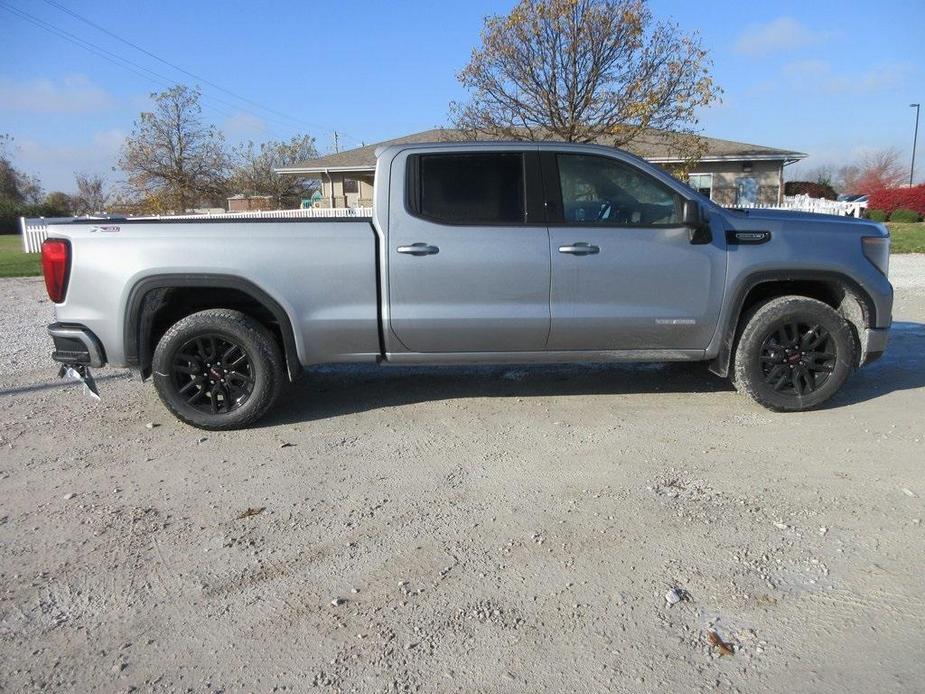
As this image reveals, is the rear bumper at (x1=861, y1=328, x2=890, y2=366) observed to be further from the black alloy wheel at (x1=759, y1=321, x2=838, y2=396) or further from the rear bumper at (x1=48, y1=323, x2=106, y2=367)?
the rear bumper at (x1=48, y1=323, x2=106, y2=367)

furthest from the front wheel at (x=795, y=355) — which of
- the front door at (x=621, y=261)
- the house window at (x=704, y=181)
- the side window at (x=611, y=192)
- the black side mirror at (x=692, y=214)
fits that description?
the house window at (x=704, y=181)

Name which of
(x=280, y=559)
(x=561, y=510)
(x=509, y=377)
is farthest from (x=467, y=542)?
(x=509, y=377)

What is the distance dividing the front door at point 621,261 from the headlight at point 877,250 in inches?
43.9

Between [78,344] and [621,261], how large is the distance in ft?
12.5

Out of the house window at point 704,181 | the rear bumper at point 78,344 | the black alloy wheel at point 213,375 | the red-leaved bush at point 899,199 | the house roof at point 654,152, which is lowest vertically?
the black alloy wheel at point 213,375

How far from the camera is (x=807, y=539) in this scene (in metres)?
3.28

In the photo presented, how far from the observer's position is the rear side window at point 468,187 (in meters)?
4.89

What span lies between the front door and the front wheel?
38cm

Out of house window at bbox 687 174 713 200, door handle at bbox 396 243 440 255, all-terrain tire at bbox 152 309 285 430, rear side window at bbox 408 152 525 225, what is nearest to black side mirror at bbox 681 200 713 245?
rear side window at bbox 408 152 525 225

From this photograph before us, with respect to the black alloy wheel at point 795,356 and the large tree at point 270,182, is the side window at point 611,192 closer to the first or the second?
the black alloy wheel at point 795,356

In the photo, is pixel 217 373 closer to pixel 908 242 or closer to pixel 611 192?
pixel 611 192

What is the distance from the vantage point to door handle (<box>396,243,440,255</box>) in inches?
188

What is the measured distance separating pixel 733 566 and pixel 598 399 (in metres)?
2.54

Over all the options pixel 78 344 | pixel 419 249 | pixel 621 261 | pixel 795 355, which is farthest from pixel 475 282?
pixel 78 344
